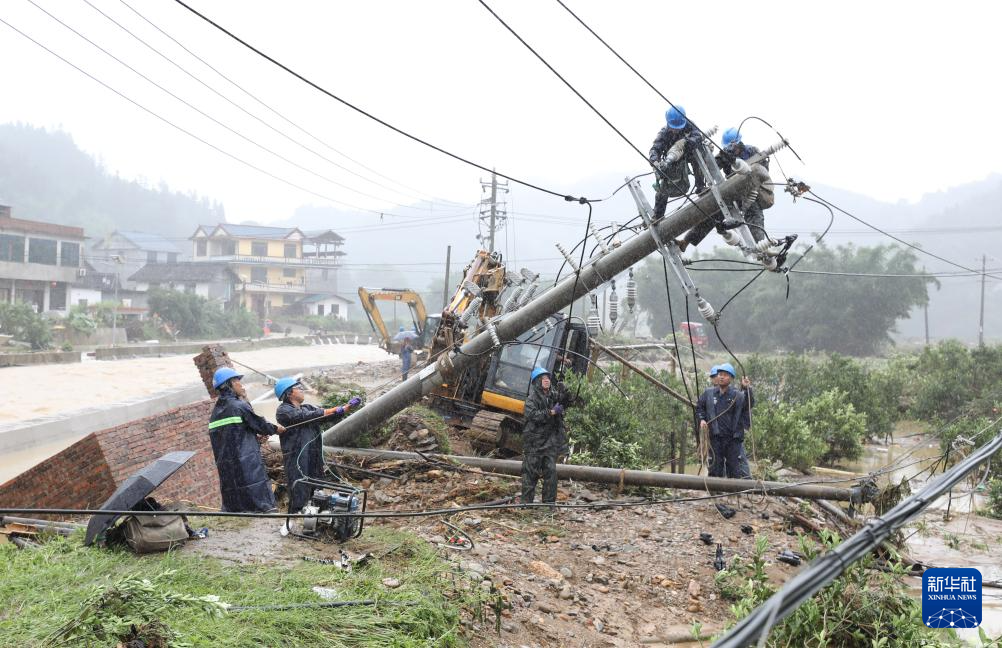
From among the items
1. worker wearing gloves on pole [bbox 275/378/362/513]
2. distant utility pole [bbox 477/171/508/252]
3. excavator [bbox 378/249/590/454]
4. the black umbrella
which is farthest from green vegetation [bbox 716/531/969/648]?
distant utility pole [bbox 477/171/508/252]

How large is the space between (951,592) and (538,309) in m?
6.08

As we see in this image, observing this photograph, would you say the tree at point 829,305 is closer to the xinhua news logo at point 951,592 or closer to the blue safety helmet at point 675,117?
the blue safety helmet at point 675,117

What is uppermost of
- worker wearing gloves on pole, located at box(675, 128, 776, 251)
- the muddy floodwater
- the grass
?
worker wearing gloves on pole, located at box(675, 128, 776, 251)

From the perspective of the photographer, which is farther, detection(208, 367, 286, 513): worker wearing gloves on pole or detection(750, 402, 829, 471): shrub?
detection(750, 402, 829, 471): shrub

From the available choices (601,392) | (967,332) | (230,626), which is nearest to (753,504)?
(601,392)

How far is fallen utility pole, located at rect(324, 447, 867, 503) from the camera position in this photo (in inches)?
324

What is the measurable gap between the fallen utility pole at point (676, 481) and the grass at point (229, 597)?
3.46 meters

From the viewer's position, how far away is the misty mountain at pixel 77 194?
8638 cm

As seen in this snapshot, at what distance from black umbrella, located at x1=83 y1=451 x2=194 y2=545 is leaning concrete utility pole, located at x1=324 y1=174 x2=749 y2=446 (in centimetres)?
410

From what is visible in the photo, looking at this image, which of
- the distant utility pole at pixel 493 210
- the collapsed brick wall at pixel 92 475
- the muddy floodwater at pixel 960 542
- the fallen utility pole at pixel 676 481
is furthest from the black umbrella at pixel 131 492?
the distant utility pole at pixel 493 210

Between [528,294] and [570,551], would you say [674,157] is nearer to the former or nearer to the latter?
[570,551]

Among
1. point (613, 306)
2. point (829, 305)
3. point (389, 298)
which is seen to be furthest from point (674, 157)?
point (829, 305)

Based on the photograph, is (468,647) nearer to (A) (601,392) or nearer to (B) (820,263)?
(A) (601,392)

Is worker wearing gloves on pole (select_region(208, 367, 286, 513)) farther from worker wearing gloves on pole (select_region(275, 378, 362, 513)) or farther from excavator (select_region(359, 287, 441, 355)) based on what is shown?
excavator (select_region(359, 287, 441, 355))
